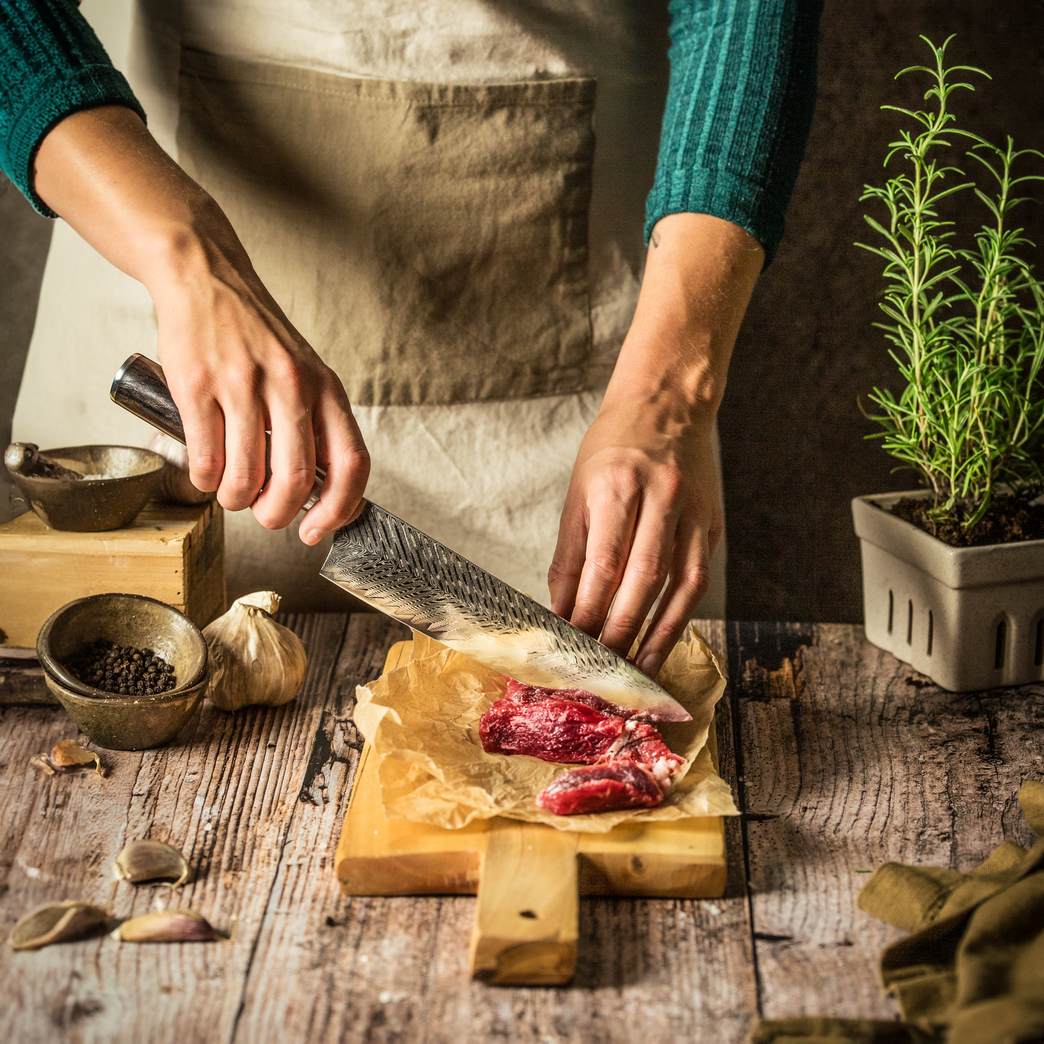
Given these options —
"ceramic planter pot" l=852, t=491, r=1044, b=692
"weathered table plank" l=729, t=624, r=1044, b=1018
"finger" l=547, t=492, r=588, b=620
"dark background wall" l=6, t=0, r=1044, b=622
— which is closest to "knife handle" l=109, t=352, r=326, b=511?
"finger" l=547, t=492, r=588, b=620

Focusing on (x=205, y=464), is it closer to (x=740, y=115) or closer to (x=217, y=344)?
(x=217, y=344)

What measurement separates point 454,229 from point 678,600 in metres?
0.67

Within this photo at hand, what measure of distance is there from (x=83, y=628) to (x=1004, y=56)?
7.18ft

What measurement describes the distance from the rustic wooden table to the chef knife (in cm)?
17

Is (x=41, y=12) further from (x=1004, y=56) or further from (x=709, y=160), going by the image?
(x=1004, y=56)

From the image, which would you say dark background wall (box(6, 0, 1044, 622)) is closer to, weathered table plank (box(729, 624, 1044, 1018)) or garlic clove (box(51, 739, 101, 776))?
weathered table plank (box(729, 624, 1044, 1018))

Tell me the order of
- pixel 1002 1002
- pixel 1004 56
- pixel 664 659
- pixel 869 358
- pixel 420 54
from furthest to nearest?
pixel 869 358 < pixel 1004 56 < pixel 420 54 < pixel 664 659 < pixel 1002 1002

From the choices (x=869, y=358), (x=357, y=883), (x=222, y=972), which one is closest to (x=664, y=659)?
(x=357, y=883)

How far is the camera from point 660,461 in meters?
1.12

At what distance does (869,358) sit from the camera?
2385 mm

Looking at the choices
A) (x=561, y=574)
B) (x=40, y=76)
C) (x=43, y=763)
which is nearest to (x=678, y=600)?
(x=561, y=574)

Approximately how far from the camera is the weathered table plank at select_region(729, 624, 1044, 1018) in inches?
32.9

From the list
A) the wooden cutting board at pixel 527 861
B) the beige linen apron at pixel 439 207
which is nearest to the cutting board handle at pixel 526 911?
the wooden cutting board at pixel 527 861

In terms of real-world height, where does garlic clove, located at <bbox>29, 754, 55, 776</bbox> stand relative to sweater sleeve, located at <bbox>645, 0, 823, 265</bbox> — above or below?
below
